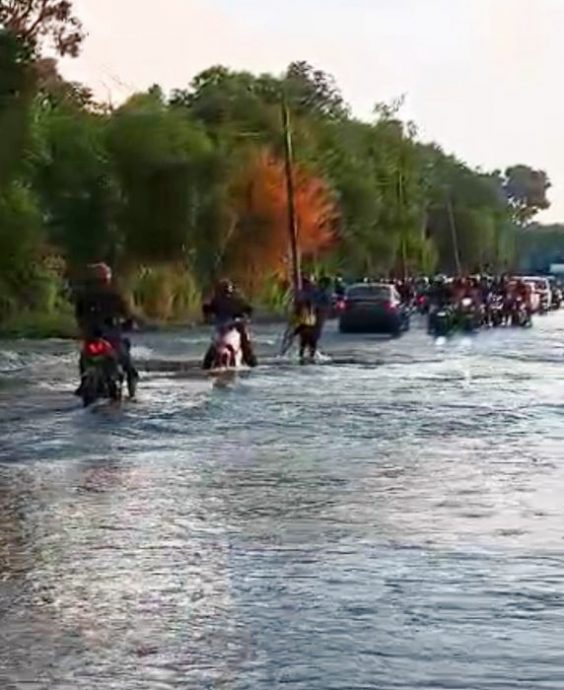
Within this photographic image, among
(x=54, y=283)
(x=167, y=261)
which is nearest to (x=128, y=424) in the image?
(x=54, y=283)

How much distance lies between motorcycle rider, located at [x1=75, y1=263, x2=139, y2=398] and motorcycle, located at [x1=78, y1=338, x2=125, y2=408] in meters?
0.07

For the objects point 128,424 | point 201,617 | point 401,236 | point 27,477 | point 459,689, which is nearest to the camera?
point 459,689

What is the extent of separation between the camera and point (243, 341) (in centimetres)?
3200

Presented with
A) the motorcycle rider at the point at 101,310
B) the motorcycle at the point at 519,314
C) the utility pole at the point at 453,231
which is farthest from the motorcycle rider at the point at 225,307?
the utility pole at the point at 453,231

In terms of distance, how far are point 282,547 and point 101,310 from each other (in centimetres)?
1134

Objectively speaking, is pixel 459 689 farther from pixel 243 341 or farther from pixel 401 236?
pixel 401 236

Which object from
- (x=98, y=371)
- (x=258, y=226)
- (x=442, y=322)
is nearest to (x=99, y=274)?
(x=98, y=371)

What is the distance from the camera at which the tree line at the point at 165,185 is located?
54562 mm

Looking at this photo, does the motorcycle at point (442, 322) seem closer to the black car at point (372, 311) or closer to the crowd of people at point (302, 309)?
the crowd of people at point (302, 309)

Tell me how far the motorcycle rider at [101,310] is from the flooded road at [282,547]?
38.3 inches

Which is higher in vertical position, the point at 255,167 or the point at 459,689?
the point at 255,167

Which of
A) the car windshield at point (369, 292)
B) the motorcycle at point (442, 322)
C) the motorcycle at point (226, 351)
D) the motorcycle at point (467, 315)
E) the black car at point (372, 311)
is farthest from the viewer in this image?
the car windshield at point (369, 292)

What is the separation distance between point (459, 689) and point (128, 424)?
12.6m

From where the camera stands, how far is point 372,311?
54719 millimetres
